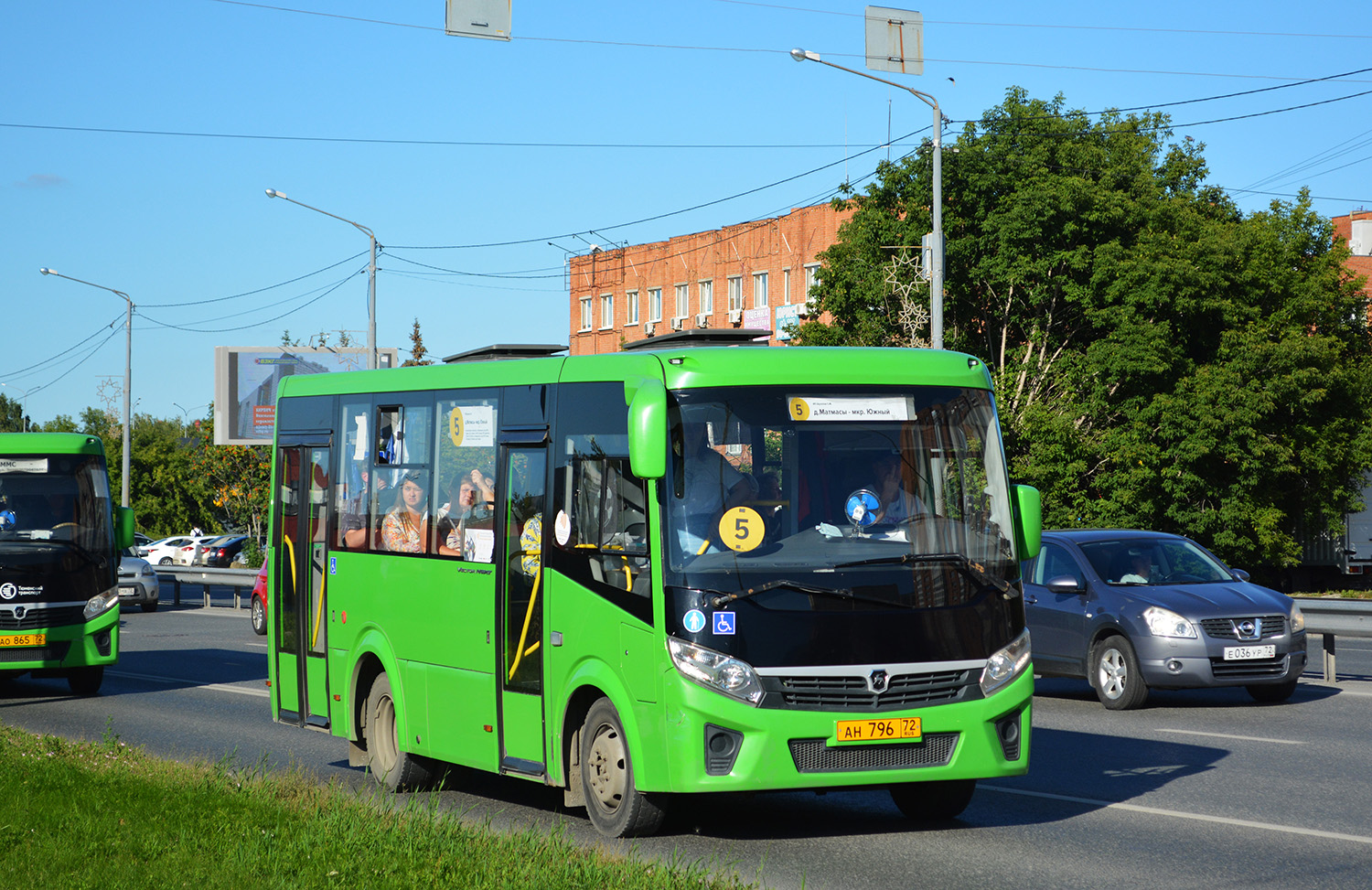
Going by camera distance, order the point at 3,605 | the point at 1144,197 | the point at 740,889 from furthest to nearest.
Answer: the point at 1144,197, the point at 3,605, the point at 740,889

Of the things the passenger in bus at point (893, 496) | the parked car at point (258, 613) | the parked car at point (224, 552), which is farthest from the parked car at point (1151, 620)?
the parked car at point (224, 552)

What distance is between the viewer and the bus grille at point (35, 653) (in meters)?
17.0

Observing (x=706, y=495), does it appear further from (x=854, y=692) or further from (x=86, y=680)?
(x=86, y=680)

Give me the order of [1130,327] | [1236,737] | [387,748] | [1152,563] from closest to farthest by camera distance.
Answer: [387,748] < [1236,737] < [1152,563] < [1130,327]

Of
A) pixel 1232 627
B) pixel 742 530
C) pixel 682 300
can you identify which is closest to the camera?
pixel 742 530

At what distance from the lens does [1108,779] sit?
10672 millimetres

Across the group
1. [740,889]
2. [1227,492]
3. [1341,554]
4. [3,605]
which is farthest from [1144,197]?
[740,889]

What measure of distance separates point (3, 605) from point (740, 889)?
1258 centimetres

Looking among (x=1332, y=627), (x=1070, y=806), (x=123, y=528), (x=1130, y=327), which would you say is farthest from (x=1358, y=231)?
(x=1070, y=806)

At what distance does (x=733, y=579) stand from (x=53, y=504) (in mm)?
11641

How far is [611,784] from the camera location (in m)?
8.49

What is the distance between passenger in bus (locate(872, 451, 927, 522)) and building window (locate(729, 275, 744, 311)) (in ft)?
179

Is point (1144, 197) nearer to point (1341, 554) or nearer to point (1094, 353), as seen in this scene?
point (1094, 353)

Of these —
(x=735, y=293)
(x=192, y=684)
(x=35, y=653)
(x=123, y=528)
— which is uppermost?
(x=735, y=293)
